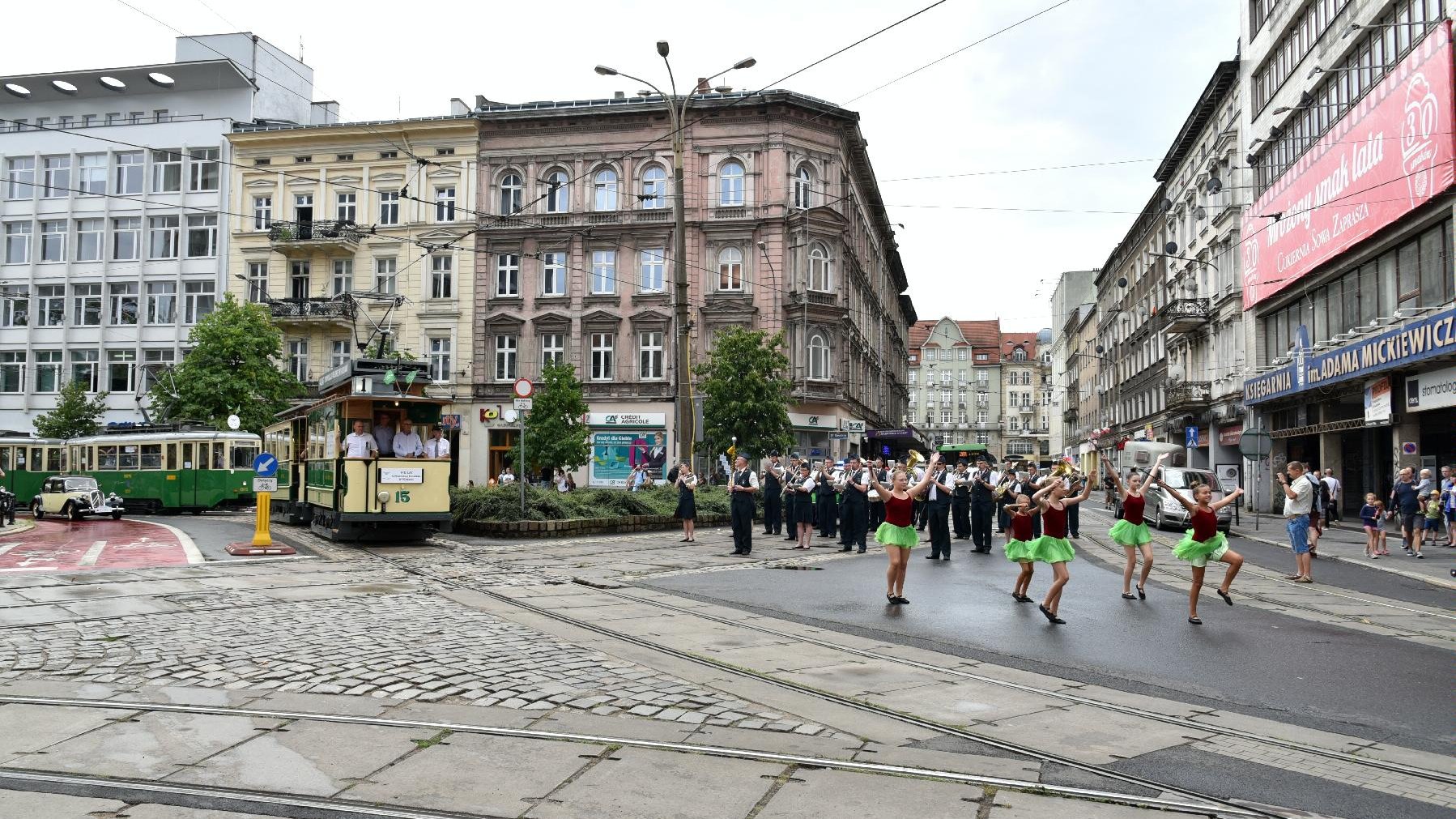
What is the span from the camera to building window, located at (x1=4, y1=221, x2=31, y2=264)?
5272 cm

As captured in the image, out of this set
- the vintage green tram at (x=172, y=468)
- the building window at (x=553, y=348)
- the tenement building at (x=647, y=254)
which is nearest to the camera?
the vintage green tram at (x=172, y=468)

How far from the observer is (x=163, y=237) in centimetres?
5106

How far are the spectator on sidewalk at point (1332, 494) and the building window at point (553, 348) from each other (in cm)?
2705

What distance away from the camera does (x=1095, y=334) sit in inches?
3420

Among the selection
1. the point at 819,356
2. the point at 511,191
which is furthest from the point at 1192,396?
the point at 511,191

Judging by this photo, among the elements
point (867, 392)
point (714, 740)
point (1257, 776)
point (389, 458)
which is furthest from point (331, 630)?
point (867, 392)

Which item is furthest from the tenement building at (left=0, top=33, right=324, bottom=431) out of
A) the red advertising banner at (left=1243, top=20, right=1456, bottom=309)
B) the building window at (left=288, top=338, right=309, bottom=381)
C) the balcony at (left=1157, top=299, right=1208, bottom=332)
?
the red advertising banner at (left=1243, top=20, right=1456, bottom=309)

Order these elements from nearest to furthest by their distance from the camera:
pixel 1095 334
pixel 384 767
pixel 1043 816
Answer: pixel 1043 816 → pixel 384 767 → pixel 1095 334

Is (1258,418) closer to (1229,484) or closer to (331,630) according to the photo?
(1229,484)

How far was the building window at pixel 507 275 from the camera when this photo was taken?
4547 centimetres

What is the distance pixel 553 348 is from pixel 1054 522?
35125 mm

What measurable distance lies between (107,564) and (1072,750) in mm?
14492

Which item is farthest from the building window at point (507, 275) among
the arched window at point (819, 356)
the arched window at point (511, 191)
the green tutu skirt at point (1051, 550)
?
the green tutu skirt at point (1051, 550)

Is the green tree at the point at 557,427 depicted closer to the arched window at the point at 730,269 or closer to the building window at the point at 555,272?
the building window at the point at 555,272
